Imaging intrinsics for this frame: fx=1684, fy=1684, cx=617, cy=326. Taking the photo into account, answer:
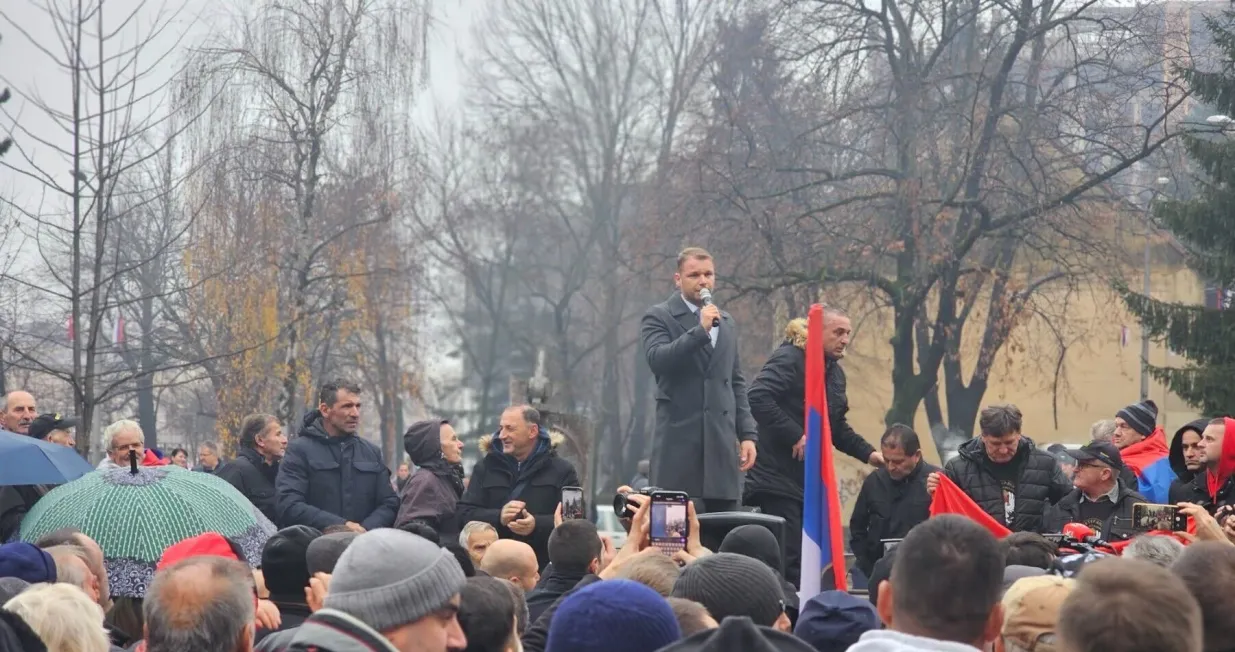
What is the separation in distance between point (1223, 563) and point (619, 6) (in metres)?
46.0

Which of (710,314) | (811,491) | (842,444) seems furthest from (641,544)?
(842,444)

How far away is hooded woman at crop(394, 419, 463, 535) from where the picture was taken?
1033cm

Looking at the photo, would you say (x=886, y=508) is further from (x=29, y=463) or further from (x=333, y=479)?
(x=29, y=463)

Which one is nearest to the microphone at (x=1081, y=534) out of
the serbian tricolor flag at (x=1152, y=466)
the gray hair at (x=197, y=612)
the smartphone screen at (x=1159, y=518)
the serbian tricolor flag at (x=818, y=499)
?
the smartphone screen at (x=1159, y=518)

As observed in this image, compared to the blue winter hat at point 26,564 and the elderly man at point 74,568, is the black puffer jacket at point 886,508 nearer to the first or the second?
the elderly man at point 74,568

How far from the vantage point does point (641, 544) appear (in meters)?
7.54

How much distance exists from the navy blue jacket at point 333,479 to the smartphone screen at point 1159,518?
459 centimetres

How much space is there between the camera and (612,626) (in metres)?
4.31

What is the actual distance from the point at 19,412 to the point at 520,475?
4.88 m

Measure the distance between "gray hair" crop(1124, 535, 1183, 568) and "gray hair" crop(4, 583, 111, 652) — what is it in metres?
3.45

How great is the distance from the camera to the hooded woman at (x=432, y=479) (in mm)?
10328

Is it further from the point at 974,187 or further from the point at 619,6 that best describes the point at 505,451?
the point at 619,6

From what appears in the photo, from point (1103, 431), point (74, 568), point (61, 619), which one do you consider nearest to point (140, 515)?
point (74, 568)

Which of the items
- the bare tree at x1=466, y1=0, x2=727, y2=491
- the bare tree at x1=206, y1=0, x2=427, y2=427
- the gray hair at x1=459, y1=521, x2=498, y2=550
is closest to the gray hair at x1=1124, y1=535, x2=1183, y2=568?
the gray hair at x1=459, y1=521, x2=498, y2=550
